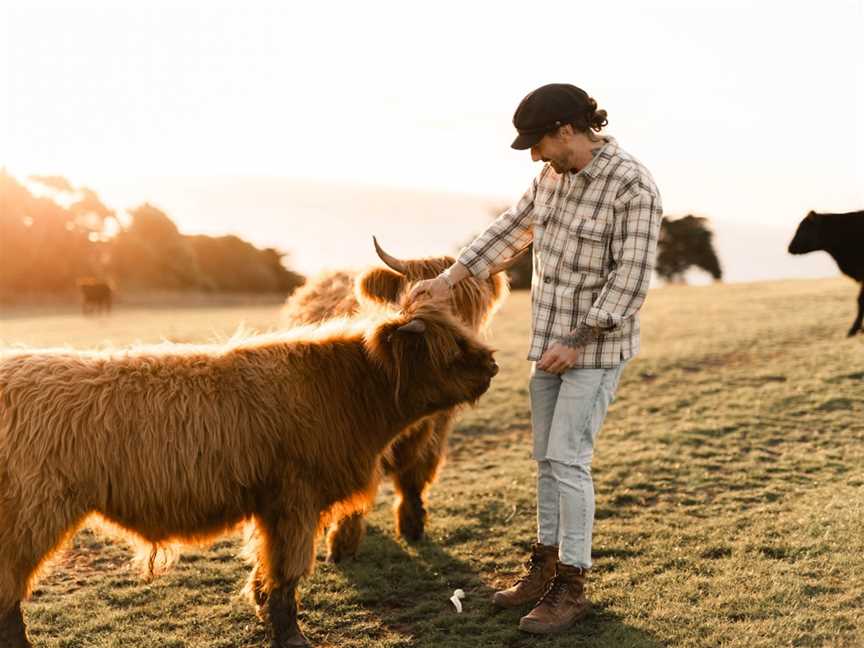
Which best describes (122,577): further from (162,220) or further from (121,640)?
(162,220)

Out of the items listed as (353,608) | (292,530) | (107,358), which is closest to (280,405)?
(292,530)

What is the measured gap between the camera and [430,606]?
205 inches

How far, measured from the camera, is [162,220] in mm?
48469

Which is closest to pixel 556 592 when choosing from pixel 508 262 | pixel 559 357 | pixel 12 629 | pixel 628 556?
pixel 628 556

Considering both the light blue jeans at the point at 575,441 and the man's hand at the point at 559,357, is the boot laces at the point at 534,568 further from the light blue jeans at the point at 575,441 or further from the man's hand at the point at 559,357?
the man's hand at the point at 559,357

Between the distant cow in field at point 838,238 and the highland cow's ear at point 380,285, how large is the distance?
1030 centimetres

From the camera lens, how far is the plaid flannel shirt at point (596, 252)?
14.4ft

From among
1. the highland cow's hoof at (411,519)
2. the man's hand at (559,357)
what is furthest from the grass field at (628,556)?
the man's hand at (559,357)

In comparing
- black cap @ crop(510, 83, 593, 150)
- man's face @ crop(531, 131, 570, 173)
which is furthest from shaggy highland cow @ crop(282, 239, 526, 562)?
black cap @ crop(510, 83, 593, 150)

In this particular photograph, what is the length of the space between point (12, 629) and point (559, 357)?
3125 millimetres

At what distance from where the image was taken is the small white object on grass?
5.10 metres

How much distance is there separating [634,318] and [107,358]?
2.86 m

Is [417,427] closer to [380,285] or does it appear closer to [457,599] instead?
[380,285]

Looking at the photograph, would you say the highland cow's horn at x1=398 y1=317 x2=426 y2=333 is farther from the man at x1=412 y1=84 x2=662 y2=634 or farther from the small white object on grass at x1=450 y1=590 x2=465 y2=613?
the small white object on grass at x1=450 y1=590 x2=465 y2=613
